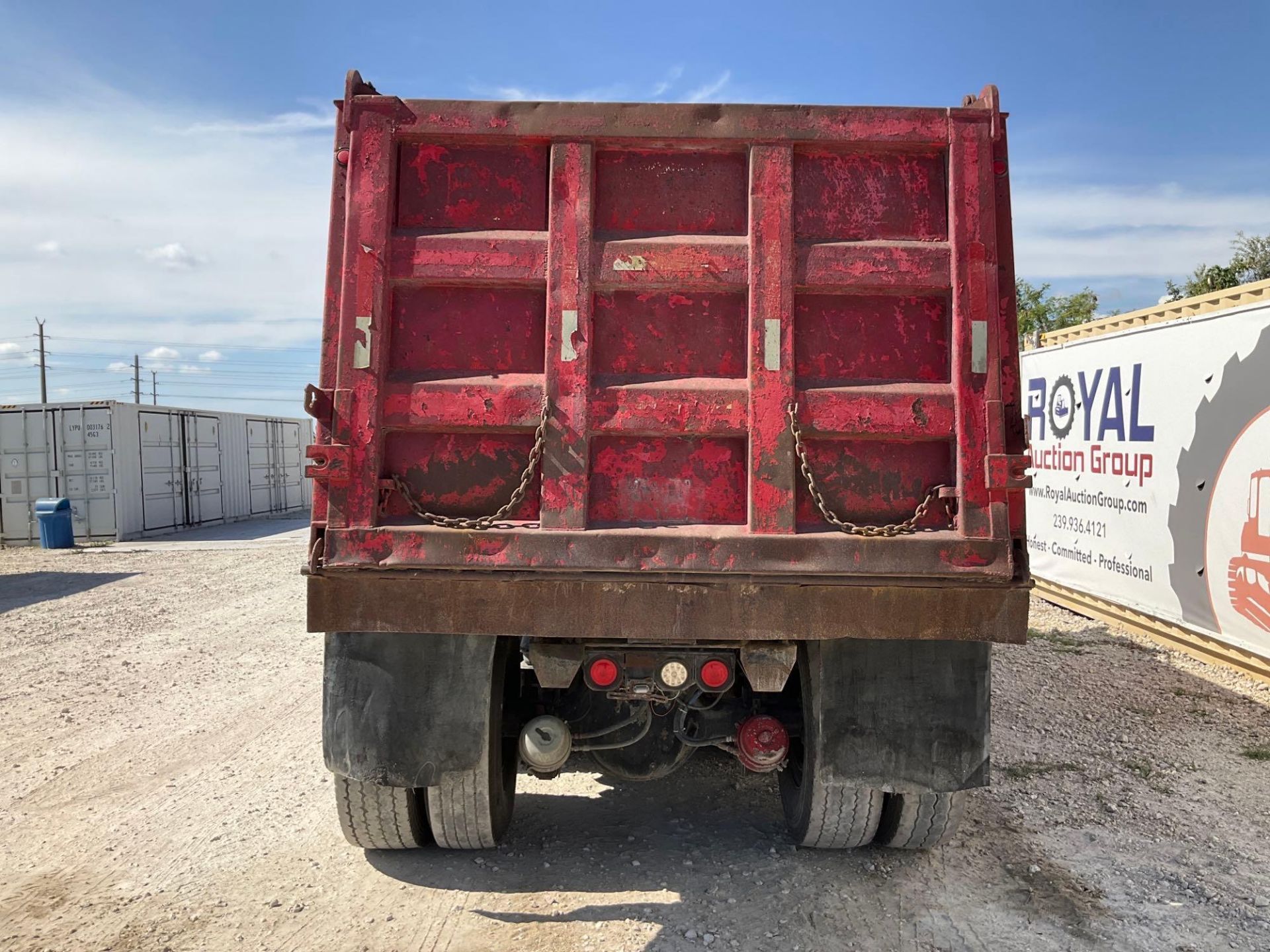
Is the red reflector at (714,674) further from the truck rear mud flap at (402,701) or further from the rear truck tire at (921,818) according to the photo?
the rear truck tire at (921,818)

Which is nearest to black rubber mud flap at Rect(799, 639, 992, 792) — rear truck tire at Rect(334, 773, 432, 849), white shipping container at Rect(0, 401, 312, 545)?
rear truck tire at Rect(334, 773, 432, 849)

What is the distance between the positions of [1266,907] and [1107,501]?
236 inches

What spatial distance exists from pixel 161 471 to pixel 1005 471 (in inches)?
789

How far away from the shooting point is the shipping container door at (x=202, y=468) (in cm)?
2042

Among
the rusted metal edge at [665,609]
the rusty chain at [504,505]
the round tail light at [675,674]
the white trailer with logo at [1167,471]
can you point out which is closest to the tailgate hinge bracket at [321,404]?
the rusty chain at [504,505]

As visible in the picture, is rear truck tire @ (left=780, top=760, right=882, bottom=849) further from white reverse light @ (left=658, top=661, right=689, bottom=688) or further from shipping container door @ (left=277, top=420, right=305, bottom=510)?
shipping container door @ (left=277, top=420, right=305, bottom=510)

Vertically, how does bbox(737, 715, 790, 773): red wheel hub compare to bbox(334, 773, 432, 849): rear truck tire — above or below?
above

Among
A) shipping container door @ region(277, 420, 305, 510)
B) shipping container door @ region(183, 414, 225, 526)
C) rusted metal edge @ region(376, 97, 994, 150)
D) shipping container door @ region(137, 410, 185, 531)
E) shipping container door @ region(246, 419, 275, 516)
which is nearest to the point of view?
rusted metal edge @ region(376, 97, 994, 150)

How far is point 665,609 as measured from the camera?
3.05 metres

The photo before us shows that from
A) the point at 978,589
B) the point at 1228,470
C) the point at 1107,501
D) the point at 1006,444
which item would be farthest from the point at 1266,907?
the point at 1107,501

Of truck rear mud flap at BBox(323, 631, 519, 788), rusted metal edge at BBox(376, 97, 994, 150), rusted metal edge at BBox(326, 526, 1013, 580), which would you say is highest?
rusted metal edge at BBox(376, 97, 994, 150)

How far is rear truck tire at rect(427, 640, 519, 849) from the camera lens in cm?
341

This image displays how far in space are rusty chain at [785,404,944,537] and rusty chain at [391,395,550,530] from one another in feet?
2.87

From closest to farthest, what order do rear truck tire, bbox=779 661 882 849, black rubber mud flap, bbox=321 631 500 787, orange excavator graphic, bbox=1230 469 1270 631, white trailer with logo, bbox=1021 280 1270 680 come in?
1. black rubber mud flap, bbox=321 631 500 787
2. rear truck tire, bbox=779 661 882 849
3. orange excavator graphic, bbox=1230 469 1270 631
4. white trailer with logo, bbox=1021 280 1270 680
